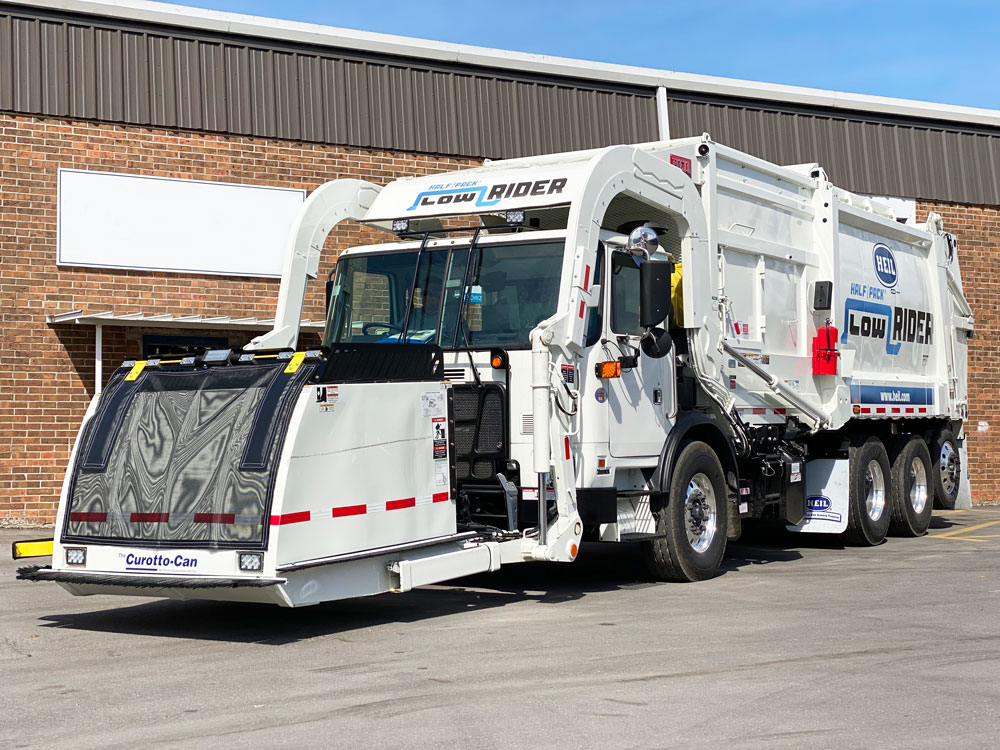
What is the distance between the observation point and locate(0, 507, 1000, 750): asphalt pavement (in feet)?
18.9

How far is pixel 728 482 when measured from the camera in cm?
1145

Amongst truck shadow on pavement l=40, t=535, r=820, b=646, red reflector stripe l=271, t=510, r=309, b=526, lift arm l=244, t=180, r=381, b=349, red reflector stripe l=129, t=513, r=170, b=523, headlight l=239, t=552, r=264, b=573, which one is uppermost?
lift arm l=244, t=180, r=381, b=349

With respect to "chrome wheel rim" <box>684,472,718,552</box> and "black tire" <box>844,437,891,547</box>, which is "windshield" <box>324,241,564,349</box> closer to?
"chrome wheel rim" <box>684,472,718,552</box>

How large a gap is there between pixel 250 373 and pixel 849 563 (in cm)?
674

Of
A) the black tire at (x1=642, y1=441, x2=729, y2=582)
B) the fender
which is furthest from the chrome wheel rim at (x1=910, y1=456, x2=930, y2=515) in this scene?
the black tire at (x1=642, y1=441, x2=729, y2=582)

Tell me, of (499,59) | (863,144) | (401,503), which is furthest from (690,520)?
(863,144)

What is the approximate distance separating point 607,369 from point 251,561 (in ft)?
10.8

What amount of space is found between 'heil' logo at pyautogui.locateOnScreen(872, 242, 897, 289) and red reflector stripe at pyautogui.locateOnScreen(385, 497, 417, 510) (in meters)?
7.85

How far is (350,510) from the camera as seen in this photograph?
8.20 metres

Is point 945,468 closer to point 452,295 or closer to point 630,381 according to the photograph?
point 630,381

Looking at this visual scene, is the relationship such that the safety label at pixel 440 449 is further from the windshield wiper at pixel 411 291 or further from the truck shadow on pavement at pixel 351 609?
the windshield wiper at pixel 411 291

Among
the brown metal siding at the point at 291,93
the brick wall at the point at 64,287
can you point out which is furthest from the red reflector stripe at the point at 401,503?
the brown metal siding at the point at 291,93

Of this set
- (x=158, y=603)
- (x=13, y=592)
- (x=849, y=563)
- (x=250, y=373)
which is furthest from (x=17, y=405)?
(x=849, y=563)

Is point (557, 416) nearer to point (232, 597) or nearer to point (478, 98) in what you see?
point (232, 597)
